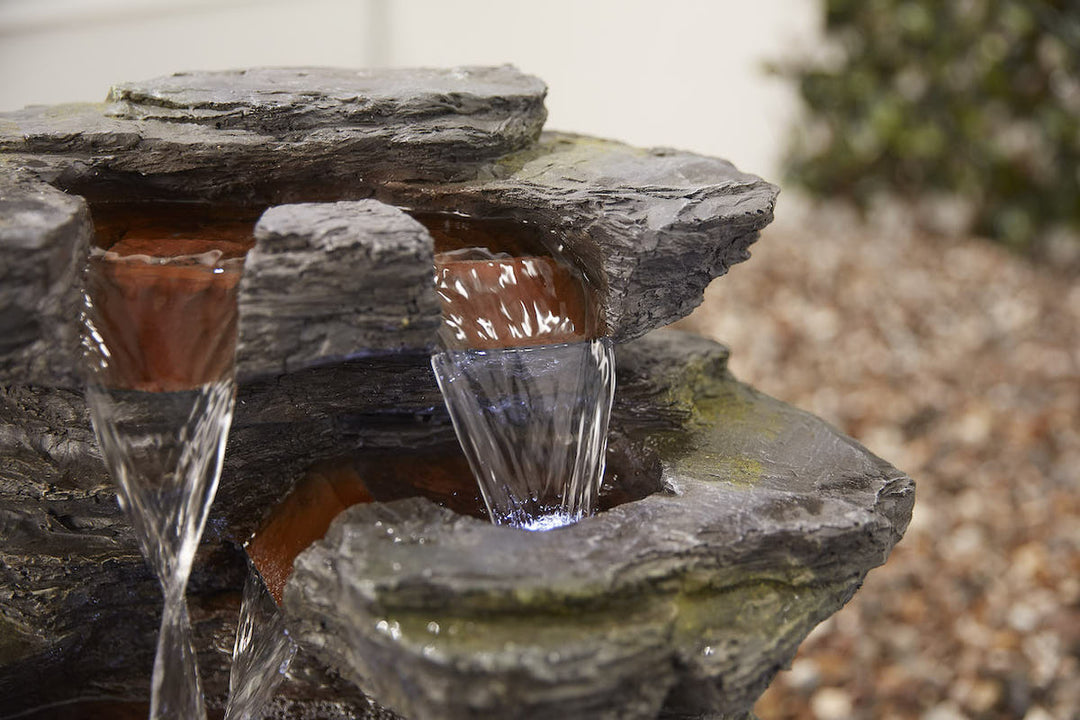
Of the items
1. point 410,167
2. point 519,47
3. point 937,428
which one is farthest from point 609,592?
point 519,47

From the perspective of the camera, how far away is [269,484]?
1320mm

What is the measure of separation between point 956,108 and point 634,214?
3.74 m

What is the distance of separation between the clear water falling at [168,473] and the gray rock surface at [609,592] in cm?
19

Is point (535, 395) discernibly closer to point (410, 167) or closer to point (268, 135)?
point (410, 167)

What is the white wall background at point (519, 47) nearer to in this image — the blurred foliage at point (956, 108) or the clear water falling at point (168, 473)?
the blurred foliage at point (956, 108)

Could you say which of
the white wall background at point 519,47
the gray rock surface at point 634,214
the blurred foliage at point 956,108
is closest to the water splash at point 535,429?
the gray rock surface at point 634,214

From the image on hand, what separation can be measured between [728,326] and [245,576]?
2672mm

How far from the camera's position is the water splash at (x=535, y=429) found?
51.4 inches

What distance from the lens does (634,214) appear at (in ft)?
3.94

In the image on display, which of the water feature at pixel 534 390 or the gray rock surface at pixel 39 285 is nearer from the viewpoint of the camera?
the gray rock surface at pixel 39 285

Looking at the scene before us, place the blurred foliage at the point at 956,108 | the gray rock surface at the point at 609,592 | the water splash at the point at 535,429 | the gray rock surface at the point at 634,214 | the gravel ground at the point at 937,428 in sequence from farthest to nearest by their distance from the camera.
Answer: the blurred foliage at the point at 956,108, the gravel ground at the point at 937,428, the water splash at the point at 535,429, the gray rock surface at the point at 634,214, the gray rock surface at the point at 609,592

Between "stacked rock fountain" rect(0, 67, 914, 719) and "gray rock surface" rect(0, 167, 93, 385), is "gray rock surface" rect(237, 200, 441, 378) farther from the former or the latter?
"gray rock surface" rect(0, 167, 93, 385)

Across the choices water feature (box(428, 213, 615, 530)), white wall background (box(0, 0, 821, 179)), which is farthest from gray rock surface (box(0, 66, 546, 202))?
white wall background (box(0, 0, 821, 179))

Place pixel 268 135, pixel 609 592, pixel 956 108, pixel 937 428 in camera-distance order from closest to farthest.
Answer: pixel 609 592
pixel 268 135
pixel 937 428
pixel 956 108
